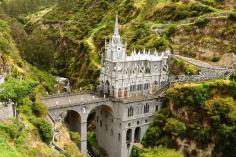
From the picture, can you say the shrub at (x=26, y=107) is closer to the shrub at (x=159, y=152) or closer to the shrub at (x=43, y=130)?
the shrub at (x=43, y=130)

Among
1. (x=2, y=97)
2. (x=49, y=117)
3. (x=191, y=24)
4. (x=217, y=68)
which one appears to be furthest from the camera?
(x=191, y=24)

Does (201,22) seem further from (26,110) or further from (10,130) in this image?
(10,130)

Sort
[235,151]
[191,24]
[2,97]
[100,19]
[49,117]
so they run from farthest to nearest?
[100,19] < [191,24] < [235,151] < [49,117] < [2,97]

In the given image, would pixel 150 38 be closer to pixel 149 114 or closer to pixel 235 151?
pixel 149 114

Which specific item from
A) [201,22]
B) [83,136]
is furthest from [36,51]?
[201,22]

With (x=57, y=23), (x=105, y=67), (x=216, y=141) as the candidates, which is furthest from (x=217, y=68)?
(x=57, y=23)

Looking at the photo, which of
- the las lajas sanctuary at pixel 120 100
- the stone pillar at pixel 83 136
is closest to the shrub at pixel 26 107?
the las lajas sanctuary at pixel 120 100

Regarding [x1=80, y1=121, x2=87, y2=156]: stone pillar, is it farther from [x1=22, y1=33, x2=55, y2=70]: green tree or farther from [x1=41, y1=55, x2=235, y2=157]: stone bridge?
[x1=22, y1=33, x2=55, y2=70]: green tree
